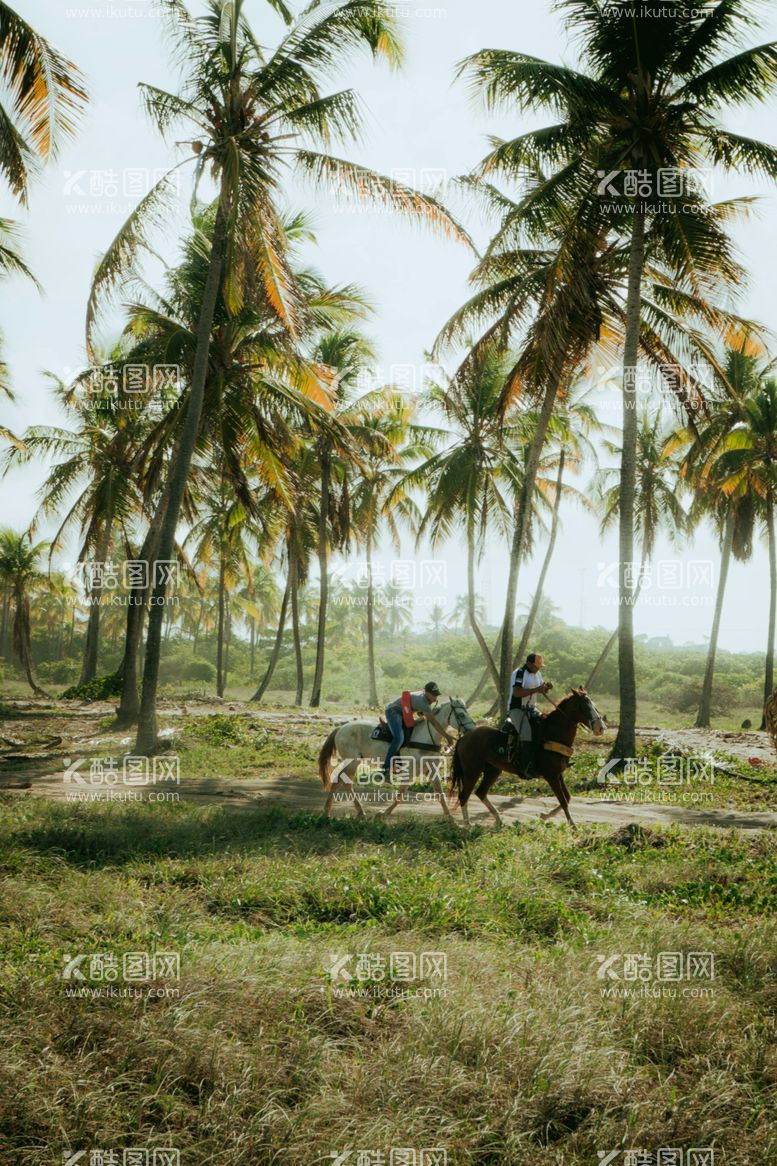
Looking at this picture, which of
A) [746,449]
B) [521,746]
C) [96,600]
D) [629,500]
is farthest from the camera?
[746,449]

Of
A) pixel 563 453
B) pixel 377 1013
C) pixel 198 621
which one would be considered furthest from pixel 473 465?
pixel 198 621

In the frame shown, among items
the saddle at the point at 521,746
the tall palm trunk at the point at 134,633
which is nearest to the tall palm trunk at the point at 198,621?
the tall palm trunk at the point at 134,633

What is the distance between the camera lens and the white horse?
37.9ft

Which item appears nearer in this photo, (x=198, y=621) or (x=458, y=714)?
(x=458, y=714)

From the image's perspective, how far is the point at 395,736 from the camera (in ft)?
37.8

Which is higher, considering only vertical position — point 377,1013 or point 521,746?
point 521,746

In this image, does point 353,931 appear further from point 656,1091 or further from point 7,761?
point 7,761

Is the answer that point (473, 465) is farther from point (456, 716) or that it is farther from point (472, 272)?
point (456, 716)

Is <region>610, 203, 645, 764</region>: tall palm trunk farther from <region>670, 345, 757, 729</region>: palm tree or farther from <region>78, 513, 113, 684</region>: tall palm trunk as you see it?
<region>78, 513, 113, 684</region>: tall palm trunk

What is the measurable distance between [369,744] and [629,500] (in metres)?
8.36

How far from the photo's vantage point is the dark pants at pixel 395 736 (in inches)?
452

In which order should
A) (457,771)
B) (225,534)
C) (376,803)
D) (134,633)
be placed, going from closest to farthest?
(457,771) < (376,803) < (134,633) < (225,534)

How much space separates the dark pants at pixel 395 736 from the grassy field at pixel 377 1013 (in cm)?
304

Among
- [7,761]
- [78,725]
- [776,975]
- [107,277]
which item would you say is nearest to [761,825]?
[776,975]
